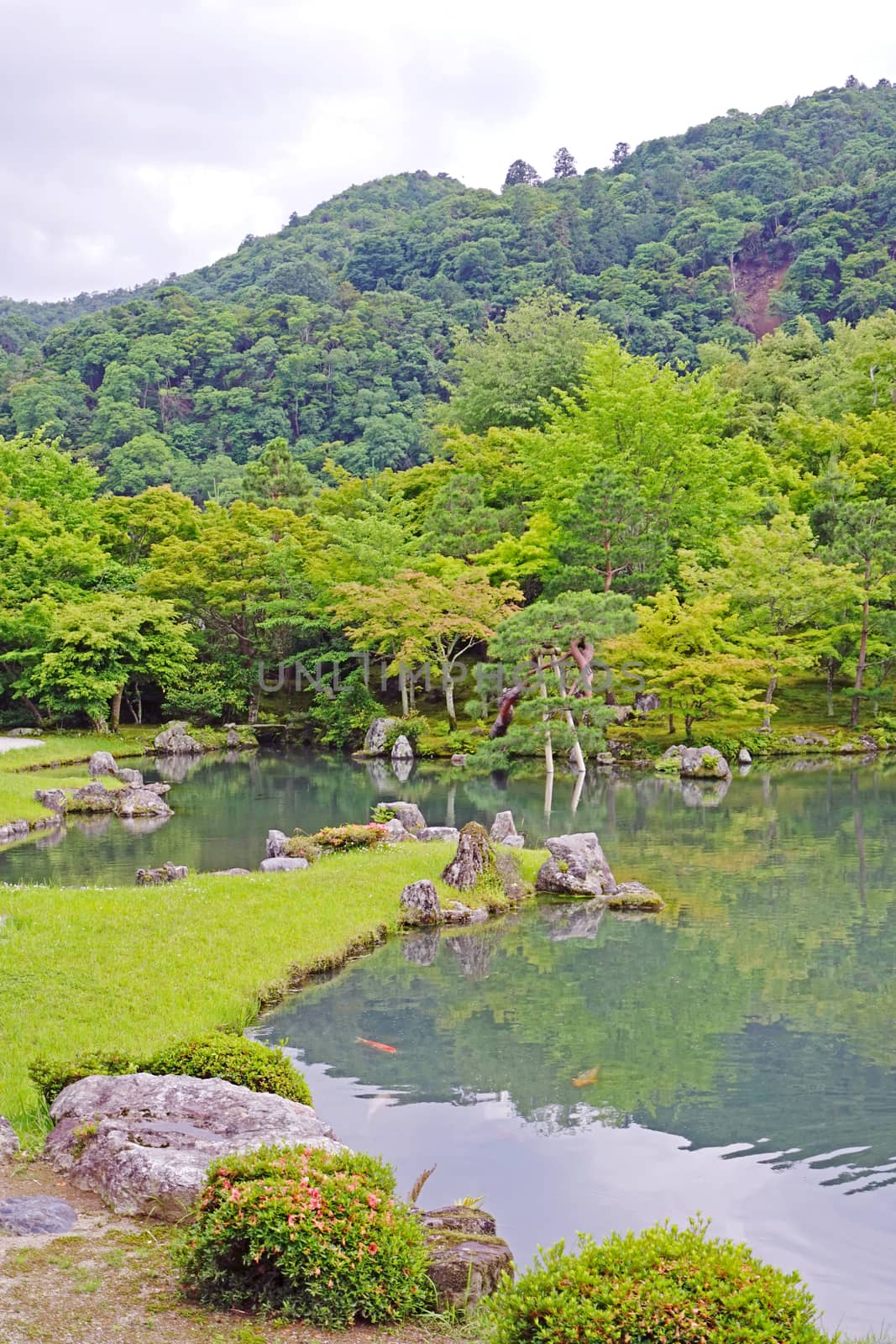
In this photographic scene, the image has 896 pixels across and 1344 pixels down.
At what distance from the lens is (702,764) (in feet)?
95.4

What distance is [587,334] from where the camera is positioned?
172 feet

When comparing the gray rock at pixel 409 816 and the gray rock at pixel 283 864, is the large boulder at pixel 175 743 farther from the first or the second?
the gray rock at pixel 283 864

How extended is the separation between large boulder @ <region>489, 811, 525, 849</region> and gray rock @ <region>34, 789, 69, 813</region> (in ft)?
32.9

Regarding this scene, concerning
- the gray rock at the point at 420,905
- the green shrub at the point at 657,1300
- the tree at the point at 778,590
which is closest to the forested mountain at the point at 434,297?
the tree at the point at 778,590

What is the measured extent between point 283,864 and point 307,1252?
463 inches

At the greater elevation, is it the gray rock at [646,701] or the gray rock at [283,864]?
the gray rock at [646,701]

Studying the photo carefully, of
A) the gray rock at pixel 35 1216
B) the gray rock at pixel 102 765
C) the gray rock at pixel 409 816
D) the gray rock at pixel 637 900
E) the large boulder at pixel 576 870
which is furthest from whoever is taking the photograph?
the gray rock at pixel 102 765

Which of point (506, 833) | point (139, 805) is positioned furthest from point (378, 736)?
point (506, 833)

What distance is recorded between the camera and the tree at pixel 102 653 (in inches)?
1339

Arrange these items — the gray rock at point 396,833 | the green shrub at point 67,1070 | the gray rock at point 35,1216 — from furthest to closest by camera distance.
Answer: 1. the gray rock at point 396,833
2. the green shrub at point 67,1070
3. the gray rock at point 35,1216

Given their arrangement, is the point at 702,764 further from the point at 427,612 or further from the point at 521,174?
the point at 521,174

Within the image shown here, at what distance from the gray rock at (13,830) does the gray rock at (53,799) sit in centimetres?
159

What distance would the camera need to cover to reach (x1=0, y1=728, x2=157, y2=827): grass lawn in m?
22.0

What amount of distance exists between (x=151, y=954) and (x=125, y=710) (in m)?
31.6
